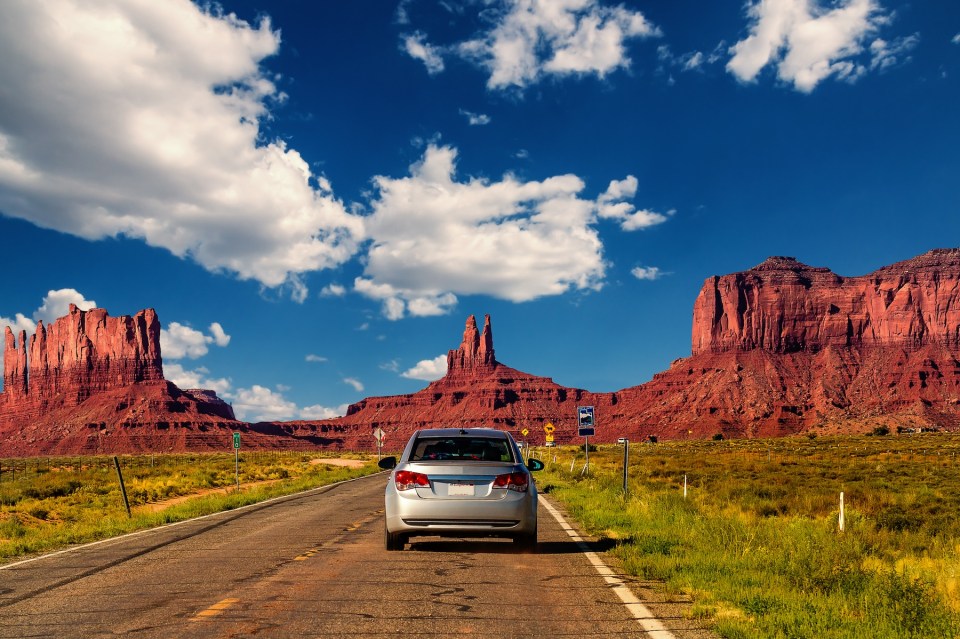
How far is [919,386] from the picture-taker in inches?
5723

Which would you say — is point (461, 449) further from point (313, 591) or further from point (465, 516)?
point (313, 591)

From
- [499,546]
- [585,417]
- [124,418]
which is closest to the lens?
[499,546]

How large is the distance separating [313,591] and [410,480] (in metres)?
2.74

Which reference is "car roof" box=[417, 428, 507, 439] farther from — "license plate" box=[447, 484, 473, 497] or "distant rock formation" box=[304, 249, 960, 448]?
"distant rock formation" box=[304, 249, 960, 448]

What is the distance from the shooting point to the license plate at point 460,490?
10062 millimetres

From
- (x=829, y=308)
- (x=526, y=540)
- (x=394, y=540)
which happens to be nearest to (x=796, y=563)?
(x=526, y=540)

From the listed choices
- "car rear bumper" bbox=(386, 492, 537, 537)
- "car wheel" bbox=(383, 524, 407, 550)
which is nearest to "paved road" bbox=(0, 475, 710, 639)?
"car wheel" bbox=(383, 524, 407, 550)

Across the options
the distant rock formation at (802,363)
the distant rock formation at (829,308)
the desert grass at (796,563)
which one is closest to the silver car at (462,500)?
the desert grass at (796,563)

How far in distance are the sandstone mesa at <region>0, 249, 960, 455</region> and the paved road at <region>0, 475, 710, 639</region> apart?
132 m

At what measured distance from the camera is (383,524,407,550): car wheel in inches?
411

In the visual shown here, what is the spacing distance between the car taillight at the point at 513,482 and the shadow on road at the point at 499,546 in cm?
109

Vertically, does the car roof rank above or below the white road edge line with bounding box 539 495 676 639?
above

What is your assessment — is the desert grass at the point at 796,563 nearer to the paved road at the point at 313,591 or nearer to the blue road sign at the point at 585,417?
the paved road at the point at 313,591

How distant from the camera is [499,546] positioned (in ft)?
37.2
